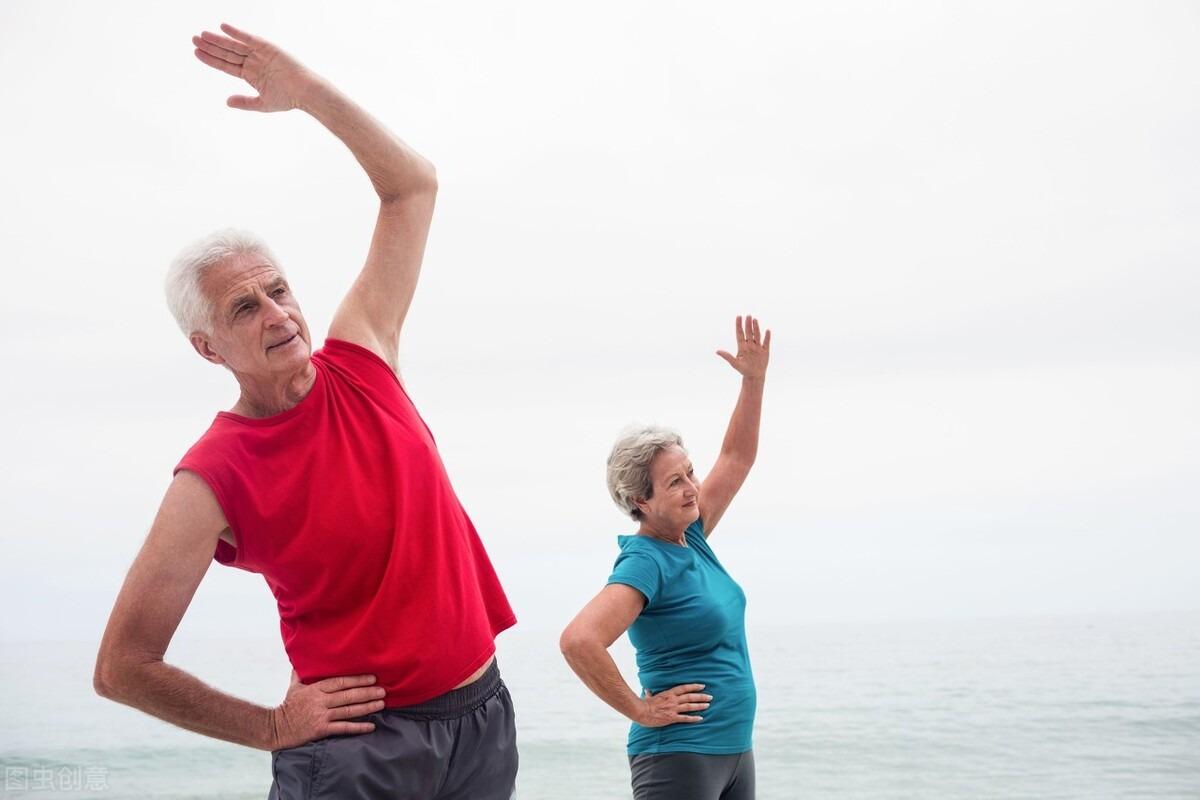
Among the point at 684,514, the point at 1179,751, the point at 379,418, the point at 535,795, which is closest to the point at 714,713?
the point at 684,514

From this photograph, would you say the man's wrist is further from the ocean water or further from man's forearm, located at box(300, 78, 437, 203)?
the ocean water

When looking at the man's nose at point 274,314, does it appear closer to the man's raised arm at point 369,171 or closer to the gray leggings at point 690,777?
the man's raised arm at point 369,171

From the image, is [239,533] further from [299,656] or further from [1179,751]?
[1179,751]

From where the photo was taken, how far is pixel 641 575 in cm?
264

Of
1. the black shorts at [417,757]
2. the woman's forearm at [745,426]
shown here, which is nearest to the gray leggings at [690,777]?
the woman's forearm at [745,426]

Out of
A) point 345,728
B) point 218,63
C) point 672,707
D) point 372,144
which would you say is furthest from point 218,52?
point 672,707

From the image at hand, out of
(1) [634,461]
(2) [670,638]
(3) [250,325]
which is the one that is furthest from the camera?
(1) [634,461]

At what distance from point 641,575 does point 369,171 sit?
1.18 metres

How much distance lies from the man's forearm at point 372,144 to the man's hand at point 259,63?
0.08ft

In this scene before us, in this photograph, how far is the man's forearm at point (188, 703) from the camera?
154 centimetres

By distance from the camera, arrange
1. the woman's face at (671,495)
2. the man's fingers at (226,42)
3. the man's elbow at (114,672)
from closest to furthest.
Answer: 1. the man's elbow at (114,672)
2. the man's fingers at (226,42)
3. the woman's face at (671,495)

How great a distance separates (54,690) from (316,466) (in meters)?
19.6

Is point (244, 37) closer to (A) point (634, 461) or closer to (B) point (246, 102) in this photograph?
(B) point (246, 102)

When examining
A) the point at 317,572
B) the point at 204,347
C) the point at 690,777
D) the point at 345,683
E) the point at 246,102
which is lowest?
the point at 690,777
